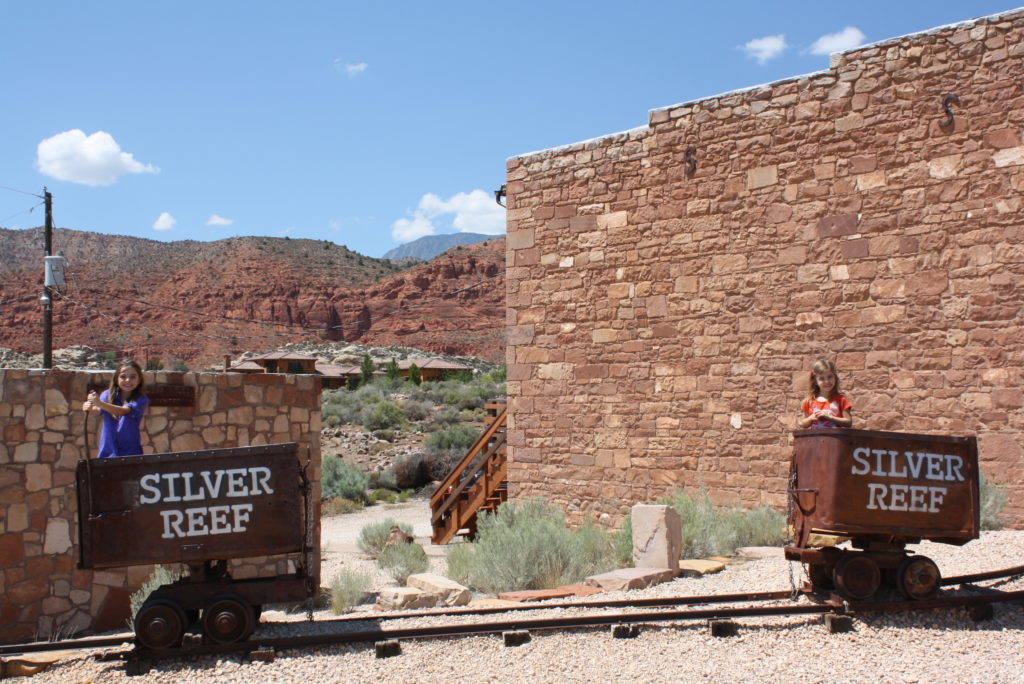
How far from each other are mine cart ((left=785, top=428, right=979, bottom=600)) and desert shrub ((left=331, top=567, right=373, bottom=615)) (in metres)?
3.84

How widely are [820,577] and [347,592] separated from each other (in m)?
4.17

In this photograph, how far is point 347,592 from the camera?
8.41 meters

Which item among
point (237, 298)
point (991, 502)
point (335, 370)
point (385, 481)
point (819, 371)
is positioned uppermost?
point (237, 298)

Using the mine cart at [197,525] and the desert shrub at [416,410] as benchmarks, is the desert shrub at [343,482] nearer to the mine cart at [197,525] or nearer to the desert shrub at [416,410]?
the desert shrub at [416,410]

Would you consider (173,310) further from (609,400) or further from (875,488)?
(875,488)

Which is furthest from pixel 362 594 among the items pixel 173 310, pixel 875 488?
pixel 173 310

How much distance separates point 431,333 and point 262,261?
53.2ft

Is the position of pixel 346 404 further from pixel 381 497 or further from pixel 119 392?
pixel 119 392

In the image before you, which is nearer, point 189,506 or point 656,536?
point 189,506

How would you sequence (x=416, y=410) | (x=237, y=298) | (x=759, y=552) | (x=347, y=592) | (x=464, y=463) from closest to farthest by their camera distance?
(x=347, y=592), (x=759, y=552), (x=464, y=463), (x=416, y=410), (x=237, y=298)

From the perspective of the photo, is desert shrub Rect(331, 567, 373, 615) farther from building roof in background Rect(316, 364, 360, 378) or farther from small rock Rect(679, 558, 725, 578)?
building roof in background Rect(316, 364, 360, 378)

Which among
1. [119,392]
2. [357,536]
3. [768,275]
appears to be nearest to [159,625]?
[119,392]

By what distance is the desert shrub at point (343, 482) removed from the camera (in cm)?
2248

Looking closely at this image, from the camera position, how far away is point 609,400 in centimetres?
1277
